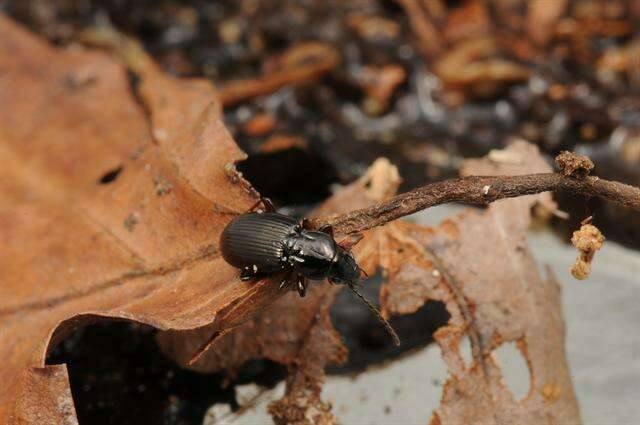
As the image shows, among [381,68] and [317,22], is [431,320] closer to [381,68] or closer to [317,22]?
[381,68]

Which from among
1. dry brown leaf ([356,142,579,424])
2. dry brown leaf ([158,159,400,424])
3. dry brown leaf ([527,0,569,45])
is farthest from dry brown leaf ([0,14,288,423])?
dry brown leaf ([527,0,569,45])

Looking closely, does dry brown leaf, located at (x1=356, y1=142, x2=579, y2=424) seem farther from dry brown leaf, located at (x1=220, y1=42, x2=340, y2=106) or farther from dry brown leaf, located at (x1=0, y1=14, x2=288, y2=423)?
dry brown leaf, located at (x1=220, y1=42, x2=340, y2=106)

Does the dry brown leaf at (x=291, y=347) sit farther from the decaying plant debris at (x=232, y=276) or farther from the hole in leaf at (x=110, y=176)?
the hole in leaf at (x=110, y=176)

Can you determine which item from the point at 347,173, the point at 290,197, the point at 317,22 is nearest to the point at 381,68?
the point at 317,22

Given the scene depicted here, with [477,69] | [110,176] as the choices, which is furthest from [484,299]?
[477,69]

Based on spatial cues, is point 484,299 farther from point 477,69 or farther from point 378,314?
point 477,69

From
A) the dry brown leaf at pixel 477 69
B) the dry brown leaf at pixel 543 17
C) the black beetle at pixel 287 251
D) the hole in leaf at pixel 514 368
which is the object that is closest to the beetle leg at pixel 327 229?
the black beetle at pixel 287 251
